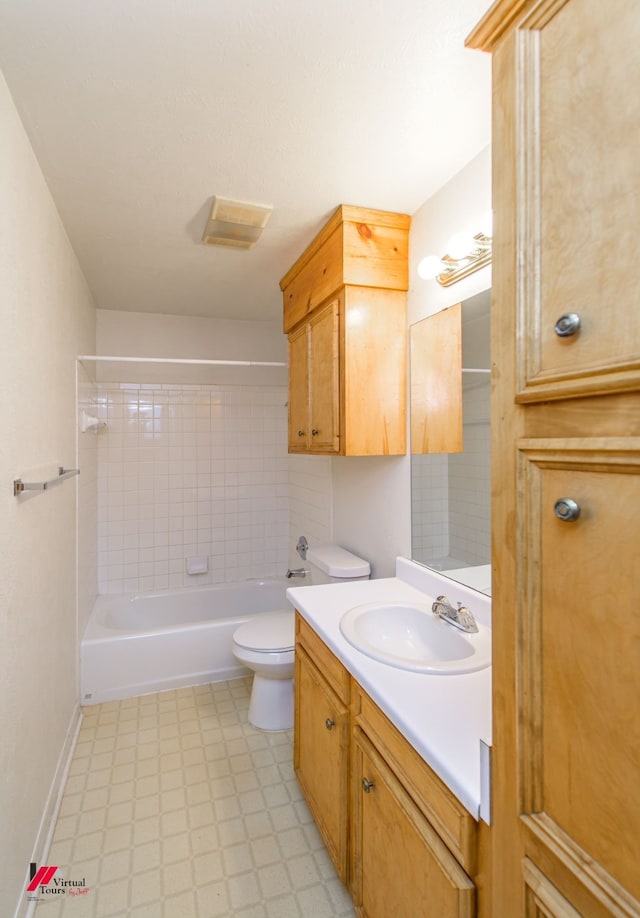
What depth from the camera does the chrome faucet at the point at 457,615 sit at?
4.63 feet

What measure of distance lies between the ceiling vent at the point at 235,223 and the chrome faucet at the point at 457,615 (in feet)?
5.21

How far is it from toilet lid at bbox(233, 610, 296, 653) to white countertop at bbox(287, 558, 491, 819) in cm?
70

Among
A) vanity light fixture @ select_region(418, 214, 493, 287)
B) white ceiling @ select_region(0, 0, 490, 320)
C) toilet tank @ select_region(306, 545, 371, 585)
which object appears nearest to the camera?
white ceiling @ select_region(0, 0, 490, 320)

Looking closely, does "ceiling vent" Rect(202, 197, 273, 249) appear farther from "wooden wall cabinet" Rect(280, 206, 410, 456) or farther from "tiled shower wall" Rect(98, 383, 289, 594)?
"tiled shower wall" Rect(98, 383, 289, 594)

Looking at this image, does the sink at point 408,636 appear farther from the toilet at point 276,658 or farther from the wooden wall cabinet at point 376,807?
the toilet at point 276,658

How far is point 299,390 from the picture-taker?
2381mm

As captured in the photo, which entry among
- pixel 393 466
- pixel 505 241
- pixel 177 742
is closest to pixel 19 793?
pixel 177 742

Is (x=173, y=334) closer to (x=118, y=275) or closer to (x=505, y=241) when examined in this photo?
(x=118, y=275)

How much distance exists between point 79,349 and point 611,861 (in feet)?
9.01

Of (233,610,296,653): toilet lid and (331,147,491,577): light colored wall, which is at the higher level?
(331,147,491,577): light colored wall

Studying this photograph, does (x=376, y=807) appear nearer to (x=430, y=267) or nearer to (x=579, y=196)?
(x=579, y=196)

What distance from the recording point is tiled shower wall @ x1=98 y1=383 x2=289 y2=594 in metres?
3.26

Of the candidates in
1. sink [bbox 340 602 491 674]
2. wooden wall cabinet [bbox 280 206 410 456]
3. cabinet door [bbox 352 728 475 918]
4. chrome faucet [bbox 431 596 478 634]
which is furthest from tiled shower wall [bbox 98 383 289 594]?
cabinet door [bbox 352 728 475 918]

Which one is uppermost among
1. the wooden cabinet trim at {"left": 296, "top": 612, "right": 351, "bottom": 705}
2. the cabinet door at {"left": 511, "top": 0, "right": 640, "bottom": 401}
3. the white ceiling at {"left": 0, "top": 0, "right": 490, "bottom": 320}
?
the white ceiling at {"left": 0, "top": 0, "right": 490, "bottom": 320}
